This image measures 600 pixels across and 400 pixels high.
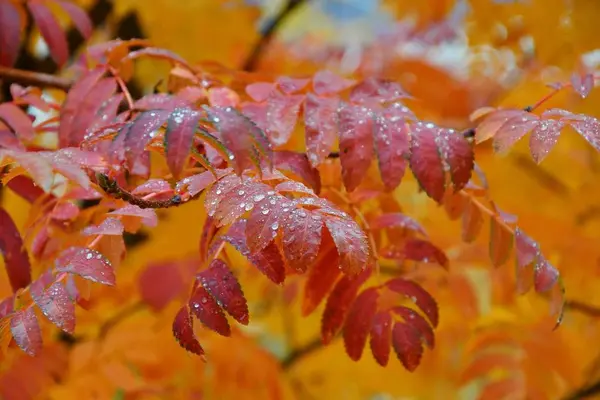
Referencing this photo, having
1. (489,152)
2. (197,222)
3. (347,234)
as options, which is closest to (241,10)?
(197,222)

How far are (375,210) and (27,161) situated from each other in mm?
738

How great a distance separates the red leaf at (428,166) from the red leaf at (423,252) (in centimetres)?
18

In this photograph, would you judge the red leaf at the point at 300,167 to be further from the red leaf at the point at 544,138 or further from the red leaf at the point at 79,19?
the red leaf at the point at 79,19

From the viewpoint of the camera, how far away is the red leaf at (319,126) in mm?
966

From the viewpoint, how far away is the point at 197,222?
2287 millimetres

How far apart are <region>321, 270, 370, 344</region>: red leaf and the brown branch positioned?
70 cm

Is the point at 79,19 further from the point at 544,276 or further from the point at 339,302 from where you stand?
the point at 544,276

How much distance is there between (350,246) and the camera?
79 cm

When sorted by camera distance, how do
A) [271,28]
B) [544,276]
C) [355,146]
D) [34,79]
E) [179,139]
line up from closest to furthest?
[179,139]
[355,146]
[544,276]
[34,79]
[271,28]

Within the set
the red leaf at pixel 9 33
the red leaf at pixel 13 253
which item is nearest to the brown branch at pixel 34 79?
the red leaf at pixel 9 33

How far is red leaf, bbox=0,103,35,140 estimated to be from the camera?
1.08 meters

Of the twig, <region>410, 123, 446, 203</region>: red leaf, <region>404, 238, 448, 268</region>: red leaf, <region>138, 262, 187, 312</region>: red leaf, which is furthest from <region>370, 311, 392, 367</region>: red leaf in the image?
the twig

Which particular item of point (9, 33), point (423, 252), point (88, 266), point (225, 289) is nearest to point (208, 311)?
point (225, 289)

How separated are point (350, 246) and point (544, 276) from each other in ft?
1.51
